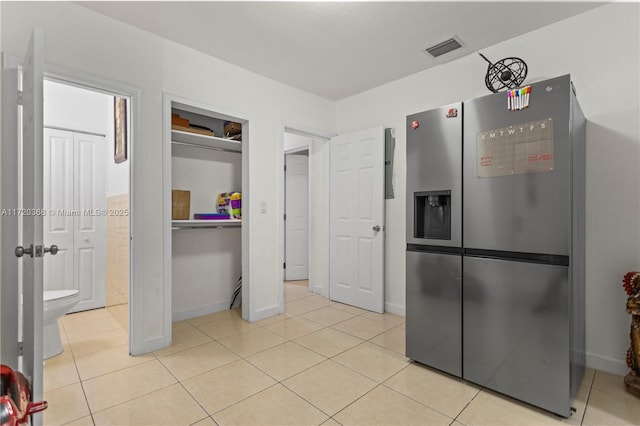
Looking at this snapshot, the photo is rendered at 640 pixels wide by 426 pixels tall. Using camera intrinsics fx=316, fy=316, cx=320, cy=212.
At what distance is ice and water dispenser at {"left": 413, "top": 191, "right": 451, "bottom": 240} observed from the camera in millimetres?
2205

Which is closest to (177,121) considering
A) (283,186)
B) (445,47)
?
(283,186)

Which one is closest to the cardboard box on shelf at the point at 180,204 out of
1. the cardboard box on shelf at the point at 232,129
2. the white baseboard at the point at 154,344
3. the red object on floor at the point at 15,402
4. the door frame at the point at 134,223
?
the door frame at the point at 134,223

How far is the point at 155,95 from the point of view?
2.57m

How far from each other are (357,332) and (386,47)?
2.60 m

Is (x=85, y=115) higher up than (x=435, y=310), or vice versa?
(x=85, y=115)

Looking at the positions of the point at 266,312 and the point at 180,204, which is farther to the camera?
the point at 266,312

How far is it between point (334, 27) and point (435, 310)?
7.39 ft

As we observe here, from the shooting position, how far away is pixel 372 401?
1869 mm

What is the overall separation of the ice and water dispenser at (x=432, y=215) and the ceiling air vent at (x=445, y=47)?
1408 millimetres

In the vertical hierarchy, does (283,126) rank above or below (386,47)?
below

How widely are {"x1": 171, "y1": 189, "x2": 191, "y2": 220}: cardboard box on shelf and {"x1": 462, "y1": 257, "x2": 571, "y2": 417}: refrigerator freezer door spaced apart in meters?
2.59

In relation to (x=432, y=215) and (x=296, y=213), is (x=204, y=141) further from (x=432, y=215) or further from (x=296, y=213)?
(x=432, y=215)

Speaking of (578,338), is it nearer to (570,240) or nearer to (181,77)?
(570,240)

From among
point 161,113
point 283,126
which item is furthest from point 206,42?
point 283,126
